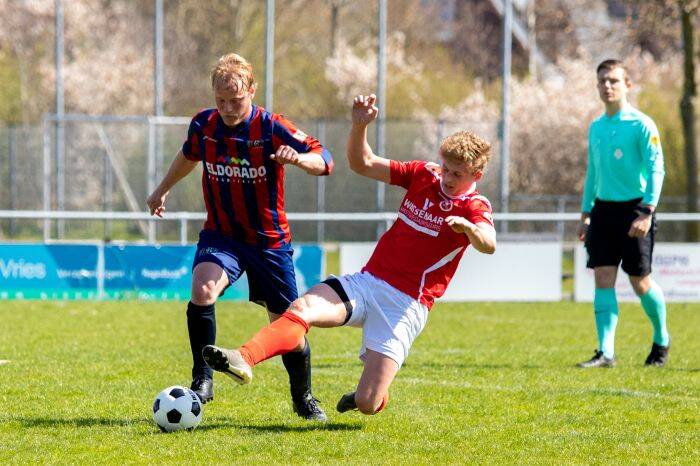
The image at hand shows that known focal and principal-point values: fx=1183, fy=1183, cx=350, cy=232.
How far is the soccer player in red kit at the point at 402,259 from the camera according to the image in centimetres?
593

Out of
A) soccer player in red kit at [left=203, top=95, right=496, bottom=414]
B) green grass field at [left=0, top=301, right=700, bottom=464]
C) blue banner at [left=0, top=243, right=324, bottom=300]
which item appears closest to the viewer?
green grass field at [left=0, top=301, right=700, bottom=464]

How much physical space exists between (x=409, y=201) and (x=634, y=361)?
423 cm

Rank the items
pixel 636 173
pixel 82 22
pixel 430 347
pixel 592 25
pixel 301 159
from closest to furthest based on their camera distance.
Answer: pixel 301 159, pixel 636 173, pixel 430 347, pixel 592 25, pixel 82 22

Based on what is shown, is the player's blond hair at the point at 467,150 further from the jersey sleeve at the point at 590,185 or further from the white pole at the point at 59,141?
the white pole at the point at 59,141

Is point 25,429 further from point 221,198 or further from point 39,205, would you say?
point 39,205

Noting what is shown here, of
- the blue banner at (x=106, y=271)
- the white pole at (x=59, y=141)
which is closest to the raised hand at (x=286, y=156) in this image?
the blue banner at (x=106, y=271)

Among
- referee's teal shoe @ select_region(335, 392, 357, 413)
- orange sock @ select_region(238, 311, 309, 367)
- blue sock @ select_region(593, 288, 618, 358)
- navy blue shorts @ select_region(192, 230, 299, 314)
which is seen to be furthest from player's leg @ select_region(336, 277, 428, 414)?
blue sock @ select_region(593, 288, 618, 358)

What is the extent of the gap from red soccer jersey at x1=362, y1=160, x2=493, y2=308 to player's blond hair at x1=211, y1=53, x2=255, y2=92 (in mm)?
898

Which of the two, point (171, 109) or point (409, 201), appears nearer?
point (409, 201)

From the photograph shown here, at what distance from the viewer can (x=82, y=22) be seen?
42.0 metres

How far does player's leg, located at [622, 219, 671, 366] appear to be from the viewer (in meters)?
8.93

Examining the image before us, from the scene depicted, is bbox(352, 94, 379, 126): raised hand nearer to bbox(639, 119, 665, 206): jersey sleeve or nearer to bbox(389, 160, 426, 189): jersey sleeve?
bbox(389, 160, 426, 189): jersey sleeve

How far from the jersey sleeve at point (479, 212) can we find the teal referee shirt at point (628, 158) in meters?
3.08

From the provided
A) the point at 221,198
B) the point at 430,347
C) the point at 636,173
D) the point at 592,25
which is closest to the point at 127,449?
the point at 221,198
